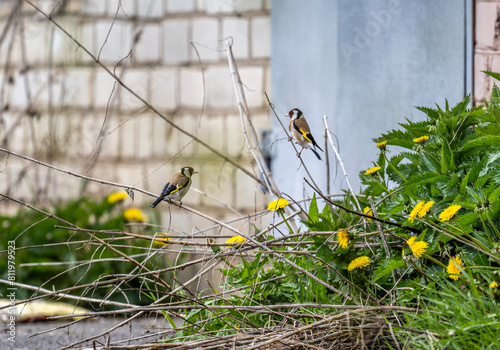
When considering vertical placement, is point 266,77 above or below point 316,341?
above

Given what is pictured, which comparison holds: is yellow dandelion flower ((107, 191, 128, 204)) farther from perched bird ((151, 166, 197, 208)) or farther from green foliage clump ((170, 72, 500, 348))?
green foliage clump ((170, 72, 500, 348))

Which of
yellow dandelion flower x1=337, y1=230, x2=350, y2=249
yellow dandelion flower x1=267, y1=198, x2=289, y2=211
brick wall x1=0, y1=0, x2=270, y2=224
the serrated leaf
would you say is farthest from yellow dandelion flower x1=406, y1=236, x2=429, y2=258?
brick wall x1=0, y1=0, x2=270, y2=224

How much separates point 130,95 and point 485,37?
9.35 feet

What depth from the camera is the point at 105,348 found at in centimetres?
207

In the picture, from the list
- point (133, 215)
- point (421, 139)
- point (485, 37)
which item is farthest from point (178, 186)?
point (133, 215)

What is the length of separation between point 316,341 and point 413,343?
34cm

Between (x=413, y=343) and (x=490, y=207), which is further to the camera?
(x=490, y=207)

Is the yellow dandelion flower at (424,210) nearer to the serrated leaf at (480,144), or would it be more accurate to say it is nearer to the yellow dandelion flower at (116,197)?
the serrated leaf at (480,144)

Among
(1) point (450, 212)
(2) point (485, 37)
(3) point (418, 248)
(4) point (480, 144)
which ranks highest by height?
(2) point (485, 37)

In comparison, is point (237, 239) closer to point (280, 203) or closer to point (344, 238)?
point (280, 203)

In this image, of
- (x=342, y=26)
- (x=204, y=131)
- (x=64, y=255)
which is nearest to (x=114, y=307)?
(x=64, y=255)

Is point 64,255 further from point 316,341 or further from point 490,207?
point 490,207

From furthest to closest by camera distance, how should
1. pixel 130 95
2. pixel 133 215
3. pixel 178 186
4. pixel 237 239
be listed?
pixel 130 95 → pixel 133 215 → pixel 178 186 → pixel 237 239

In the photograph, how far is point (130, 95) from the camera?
17.3 ft
